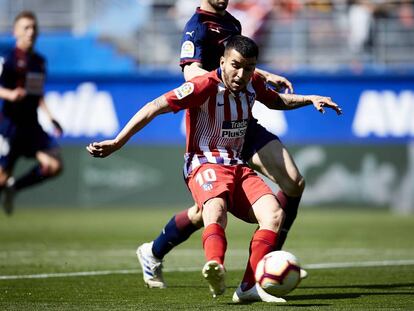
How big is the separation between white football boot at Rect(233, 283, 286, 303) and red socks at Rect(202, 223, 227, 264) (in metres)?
0.40

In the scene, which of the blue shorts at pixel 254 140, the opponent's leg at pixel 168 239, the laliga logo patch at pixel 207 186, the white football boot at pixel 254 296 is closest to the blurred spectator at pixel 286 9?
the blue shorts at pixel 254 140

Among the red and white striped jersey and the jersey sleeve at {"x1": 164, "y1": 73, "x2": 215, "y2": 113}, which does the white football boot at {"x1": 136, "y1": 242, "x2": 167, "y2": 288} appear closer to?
the red and white striped jersey

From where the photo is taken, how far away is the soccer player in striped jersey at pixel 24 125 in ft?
40.2

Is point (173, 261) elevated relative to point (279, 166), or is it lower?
lower

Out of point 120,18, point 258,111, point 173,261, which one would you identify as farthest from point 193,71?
point 120,18

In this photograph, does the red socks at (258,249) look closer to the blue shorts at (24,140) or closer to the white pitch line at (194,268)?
the white pitch line at (194,268)

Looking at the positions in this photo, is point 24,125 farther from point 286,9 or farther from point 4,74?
point 286,9

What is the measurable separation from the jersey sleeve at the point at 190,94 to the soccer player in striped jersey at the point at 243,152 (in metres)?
0.69

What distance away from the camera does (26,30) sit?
11852mm

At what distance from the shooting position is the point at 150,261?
280 inches

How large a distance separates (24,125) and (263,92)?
21.4ft

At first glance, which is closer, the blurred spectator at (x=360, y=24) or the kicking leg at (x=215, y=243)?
the kicking leg at (x=215, y=243)

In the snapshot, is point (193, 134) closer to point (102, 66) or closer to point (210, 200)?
point (210, 200)

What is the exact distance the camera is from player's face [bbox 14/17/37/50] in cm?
1175
